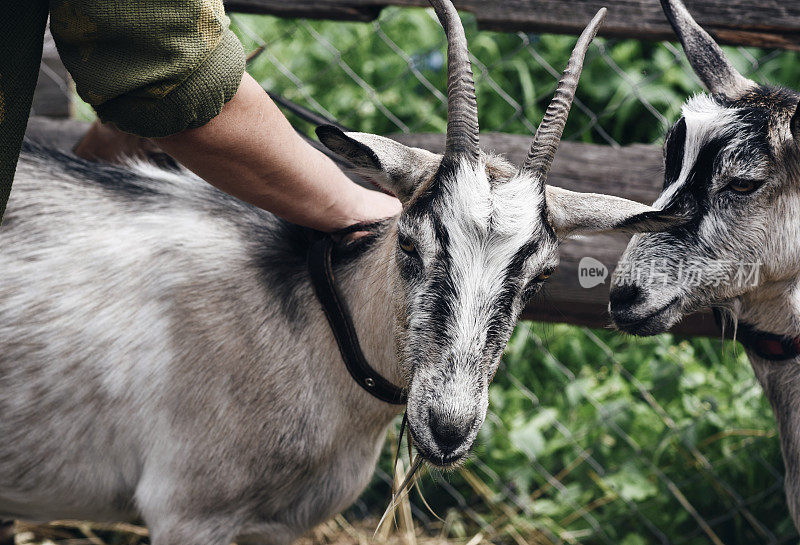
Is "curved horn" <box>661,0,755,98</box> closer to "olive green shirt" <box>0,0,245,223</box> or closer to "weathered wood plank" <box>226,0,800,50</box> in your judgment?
"weathered wood plank" <box>226,0,800,50</box>

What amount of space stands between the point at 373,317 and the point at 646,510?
1.62m

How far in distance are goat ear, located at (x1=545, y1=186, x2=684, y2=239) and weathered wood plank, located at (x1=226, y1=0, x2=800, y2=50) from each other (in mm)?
1047

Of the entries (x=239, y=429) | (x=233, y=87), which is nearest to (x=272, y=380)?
(x=239, y=429)

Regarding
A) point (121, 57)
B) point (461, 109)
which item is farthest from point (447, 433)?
point (121, 57)

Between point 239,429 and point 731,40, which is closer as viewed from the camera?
point 239,429

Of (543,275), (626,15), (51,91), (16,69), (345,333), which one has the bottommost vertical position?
(51,91)

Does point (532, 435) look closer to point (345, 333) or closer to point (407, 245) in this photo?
point (345, 333)

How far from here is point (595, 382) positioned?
328cm

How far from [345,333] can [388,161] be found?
1.47 ft

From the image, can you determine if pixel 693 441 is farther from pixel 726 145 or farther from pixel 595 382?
pixel 726 145

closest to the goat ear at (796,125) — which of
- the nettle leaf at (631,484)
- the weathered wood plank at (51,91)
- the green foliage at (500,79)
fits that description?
the nettle leaf at (631,484)

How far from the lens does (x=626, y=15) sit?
8.29 feet

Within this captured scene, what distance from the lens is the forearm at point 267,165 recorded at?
1.53 meters

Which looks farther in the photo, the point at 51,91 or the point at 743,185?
the point at 51,91
